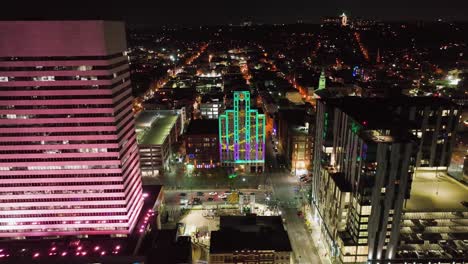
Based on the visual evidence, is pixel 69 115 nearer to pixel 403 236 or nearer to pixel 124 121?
pixel 124 121

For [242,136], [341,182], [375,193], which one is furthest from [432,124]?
[242,136]

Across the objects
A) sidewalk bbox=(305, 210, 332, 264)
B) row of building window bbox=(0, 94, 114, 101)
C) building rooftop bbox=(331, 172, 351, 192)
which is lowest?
sidewalk bbox=(305, 210, 332, 264)

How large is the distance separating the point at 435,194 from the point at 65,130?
4379 inches

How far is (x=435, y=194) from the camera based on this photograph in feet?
340

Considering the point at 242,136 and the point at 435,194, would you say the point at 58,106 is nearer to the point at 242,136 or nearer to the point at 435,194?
the point at 242,136

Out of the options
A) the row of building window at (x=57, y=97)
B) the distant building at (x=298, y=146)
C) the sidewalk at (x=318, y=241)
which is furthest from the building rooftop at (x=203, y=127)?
the row of building window at (x=57, y=97)

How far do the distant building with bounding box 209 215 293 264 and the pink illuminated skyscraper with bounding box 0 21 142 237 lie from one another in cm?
2931

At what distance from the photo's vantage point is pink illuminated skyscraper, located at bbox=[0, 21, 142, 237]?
89.9 meters

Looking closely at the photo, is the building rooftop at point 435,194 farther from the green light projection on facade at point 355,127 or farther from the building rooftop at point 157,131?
the building rooftop at point 157,131

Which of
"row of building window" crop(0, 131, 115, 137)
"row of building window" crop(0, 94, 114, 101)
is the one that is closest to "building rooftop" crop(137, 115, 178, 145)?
"row of building window" crop(0, 131, 115, 137)

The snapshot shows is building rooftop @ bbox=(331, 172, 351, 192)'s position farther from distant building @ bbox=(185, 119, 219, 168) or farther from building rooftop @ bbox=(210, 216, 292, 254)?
distant building @ bbox=(185, 119, 219, 168)

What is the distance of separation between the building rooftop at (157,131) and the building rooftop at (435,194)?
106648 millimetres

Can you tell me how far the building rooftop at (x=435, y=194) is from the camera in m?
95.7

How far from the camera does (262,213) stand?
130m
